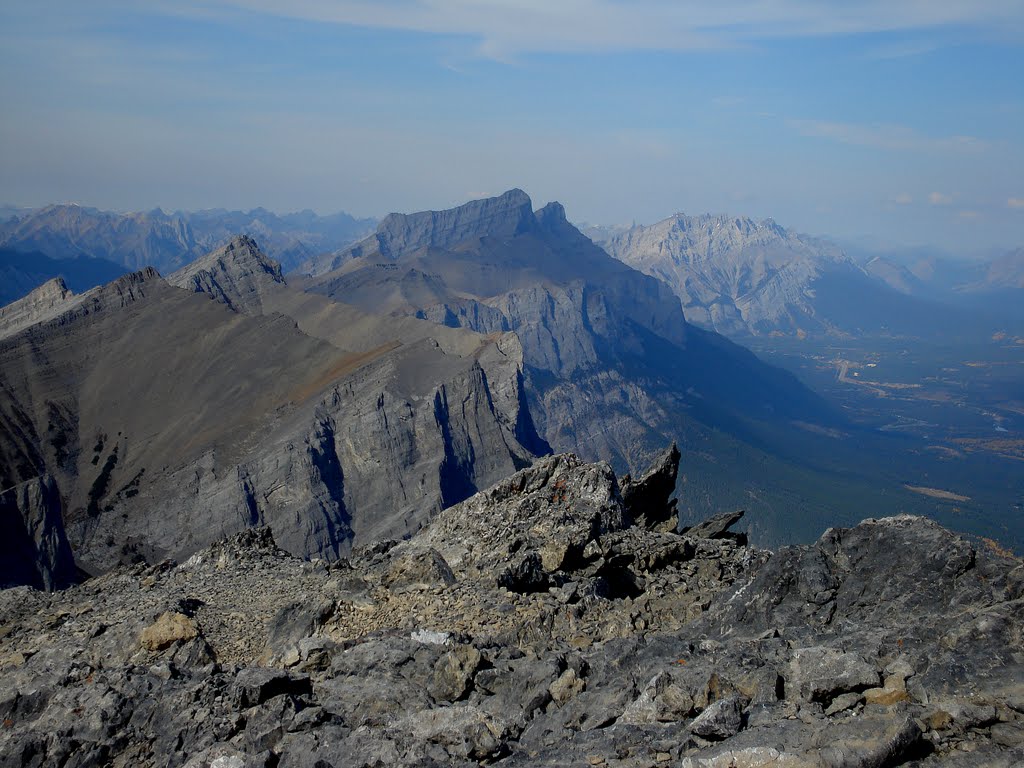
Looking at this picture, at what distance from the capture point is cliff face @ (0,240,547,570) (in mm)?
117750

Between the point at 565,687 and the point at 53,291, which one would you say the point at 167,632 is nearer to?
the point at 565,687

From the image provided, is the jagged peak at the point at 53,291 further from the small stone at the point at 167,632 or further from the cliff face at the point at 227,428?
the small stone at the point at 167,632

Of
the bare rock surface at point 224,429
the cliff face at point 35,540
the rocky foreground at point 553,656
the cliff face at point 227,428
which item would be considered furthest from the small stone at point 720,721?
the cliff face at point 227,428

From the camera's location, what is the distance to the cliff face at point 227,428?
117750mm

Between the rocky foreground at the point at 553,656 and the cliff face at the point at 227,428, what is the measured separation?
88264 millimetres

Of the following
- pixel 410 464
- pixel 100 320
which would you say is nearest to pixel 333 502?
pixel 410 464

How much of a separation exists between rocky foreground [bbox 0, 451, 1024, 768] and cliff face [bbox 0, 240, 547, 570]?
88264mm

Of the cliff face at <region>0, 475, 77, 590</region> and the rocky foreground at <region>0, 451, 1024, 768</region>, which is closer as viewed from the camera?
the rocky foreground at <region>0, 451, 1024, 768</region>

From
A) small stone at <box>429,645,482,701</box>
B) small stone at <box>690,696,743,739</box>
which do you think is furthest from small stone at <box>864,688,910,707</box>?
small stone at <box>429,645,482,701</box>

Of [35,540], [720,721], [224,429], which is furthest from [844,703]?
[224,429]

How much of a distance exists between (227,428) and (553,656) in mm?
116502

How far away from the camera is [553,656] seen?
19.3 m

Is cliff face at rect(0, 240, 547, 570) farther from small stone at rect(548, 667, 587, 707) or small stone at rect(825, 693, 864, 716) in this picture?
small stone at rect(825, 693, 864, 716)

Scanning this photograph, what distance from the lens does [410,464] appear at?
129250 mm
